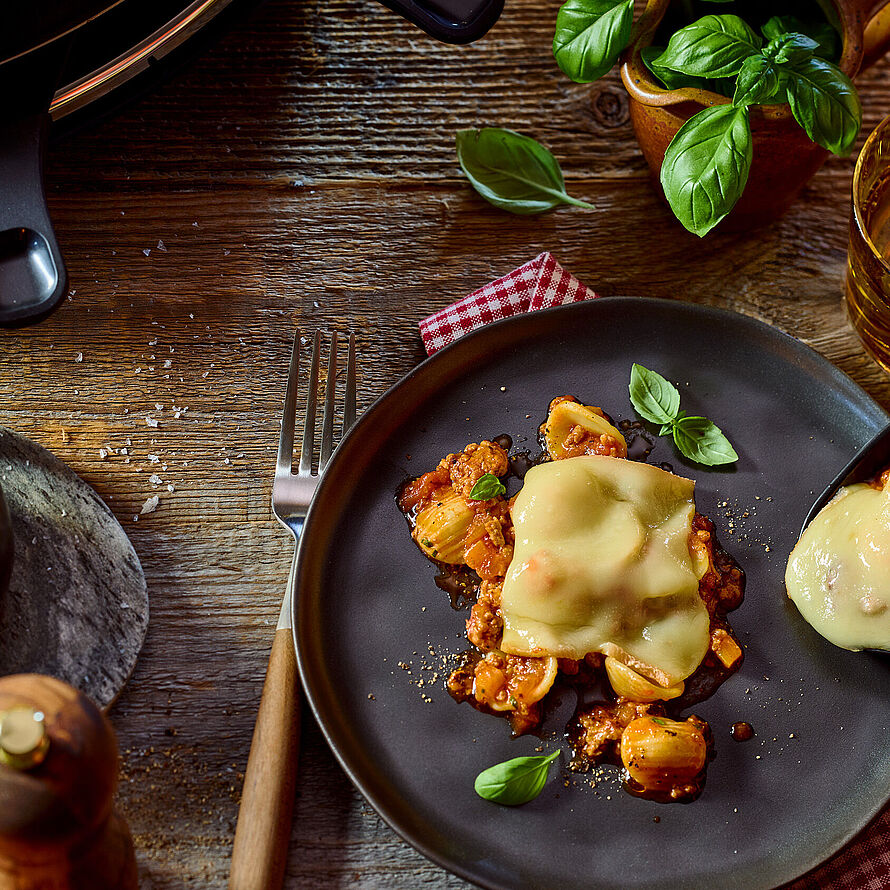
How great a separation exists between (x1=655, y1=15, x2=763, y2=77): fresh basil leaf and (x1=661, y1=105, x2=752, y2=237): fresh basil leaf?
0.16 ft

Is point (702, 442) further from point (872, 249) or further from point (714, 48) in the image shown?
point (714, 48)

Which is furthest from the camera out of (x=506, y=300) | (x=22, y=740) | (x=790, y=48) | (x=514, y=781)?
(x=506, y=300)

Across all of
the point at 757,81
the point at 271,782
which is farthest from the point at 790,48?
the point at 271,782

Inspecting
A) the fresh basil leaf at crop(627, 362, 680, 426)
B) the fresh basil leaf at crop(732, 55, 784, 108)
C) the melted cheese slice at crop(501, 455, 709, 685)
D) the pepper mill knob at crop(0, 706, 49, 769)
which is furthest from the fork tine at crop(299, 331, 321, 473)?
the fresh basil leaf at crop(732, 55, 784, 108)

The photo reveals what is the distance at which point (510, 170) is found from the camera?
1600 mm

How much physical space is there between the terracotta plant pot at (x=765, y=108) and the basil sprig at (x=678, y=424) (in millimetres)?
362

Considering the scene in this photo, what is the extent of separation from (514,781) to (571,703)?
125 mm

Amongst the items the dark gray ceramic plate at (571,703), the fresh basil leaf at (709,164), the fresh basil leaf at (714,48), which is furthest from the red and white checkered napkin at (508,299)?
the fresh basil leaf at (714,48)

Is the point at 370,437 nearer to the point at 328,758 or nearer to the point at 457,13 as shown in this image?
the point at 328,758

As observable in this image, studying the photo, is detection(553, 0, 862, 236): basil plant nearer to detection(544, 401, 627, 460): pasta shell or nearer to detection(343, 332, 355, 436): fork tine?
detection(544, 401, 627, 460): pasta shell

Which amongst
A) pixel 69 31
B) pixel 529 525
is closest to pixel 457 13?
pixel 69 31

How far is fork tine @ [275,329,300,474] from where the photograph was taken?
1.37 m

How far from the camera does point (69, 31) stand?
1.12m

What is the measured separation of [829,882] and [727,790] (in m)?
0.19
